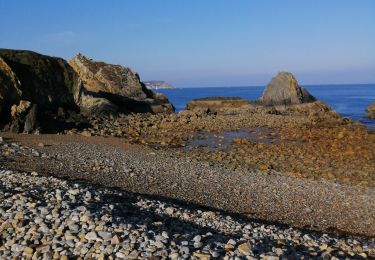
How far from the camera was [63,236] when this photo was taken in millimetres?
8758

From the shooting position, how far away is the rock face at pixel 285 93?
59.3 metres

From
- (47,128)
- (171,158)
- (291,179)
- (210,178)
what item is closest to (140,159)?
(171,158)

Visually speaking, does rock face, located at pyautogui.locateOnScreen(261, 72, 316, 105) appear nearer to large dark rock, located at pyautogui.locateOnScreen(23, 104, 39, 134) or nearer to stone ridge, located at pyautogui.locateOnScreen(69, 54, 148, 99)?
stone ridge, located at pyautogui.locateOnScreen(69, 54, 148, 99)

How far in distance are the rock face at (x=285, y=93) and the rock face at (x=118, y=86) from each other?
1429 centimetres

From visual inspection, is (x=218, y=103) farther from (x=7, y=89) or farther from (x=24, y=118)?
(x=24, y=118)

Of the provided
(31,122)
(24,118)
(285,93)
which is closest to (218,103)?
(285,93)

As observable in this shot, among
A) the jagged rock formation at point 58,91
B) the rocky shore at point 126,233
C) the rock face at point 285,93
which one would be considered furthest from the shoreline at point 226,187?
the rock face at point 285,93

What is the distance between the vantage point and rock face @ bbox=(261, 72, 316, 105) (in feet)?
195

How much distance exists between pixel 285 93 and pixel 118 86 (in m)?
22.2

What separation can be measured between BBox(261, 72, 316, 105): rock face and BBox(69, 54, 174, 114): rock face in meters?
14.3

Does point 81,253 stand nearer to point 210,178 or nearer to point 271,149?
point 210,178

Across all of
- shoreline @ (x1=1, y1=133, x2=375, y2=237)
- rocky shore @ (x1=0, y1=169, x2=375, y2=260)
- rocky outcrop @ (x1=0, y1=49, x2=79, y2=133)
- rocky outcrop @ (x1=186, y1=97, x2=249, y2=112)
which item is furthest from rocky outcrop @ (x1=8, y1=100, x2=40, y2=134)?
rocky outcrop @ (x1=186, y1=97, x2=249, y2=112)

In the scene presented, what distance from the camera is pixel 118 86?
54250 millimetres

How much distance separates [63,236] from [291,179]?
1261cm
